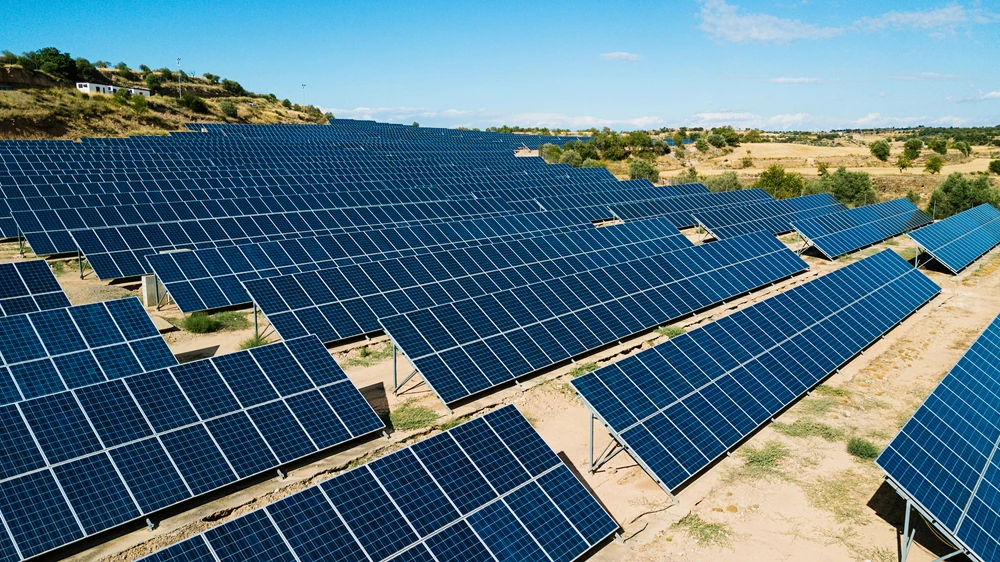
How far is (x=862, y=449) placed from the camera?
1670 cm

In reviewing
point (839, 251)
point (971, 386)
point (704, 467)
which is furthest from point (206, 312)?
point (839, 251)

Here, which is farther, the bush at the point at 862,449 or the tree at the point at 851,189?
the tree at the point at 851,189

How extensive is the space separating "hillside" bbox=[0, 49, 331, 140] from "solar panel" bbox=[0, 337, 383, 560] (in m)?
84.1

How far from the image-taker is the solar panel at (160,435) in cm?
1134

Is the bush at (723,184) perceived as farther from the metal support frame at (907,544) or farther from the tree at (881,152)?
the metal support frame at (907,544)

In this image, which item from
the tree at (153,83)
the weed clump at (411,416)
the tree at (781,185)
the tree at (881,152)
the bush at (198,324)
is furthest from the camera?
the tree at (153,83)

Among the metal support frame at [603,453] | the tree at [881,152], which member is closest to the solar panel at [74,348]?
the metal support frame at [603,453]

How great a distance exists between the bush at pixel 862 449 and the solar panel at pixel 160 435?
12905 millimetres

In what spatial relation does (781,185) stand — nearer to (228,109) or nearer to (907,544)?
(907,544)

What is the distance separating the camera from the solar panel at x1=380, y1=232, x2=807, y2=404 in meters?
19.1

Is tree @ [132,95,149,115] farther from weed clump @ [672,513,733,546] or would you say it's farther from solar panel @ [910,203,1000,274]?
weed clump @ [672,513,733,546]

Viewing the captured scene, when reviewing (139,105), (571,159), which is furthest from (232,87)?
(571,159)

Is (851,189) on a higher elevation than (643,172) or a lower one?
lower

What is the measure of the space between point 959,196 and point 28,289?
71.4 metres
